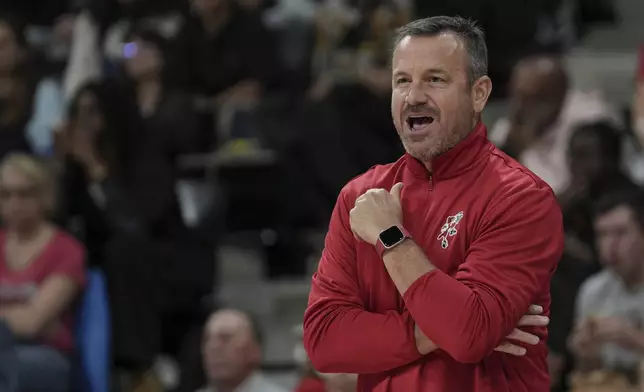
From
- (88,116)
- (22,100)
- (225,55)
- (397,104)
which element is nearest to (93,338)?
(88,116)

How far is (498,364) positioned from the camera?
84.4 inches

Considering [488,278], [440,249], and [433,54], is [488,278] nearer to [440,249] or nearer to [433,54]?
[440,249]

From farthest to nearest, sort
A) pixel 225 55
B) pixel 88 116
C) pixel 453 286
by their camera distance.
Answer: pixel 225 55 → pixel 88 116 → pixel 453 286

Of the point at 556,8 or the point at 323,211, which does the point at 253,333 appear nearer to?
the point at 323,211

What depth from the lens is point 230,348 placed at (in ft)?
15.6

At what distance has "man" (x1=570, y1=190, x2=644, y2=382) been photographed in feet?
14.5

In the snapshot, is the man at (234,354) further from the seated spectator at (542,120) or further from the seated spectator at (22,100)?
the seated spectator at (22,100)

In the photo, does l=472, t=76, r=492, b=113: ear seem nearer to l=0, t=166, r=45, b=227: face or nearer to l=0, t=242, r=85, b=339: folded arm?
l=0, t=242, r=85, b=339: folded arm

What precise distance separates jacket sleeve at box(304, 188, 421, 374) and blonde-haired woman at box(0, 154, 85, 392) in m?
2.69

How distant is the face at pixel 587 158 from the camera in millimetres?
5223

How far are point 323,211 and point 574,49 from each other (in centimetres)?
226

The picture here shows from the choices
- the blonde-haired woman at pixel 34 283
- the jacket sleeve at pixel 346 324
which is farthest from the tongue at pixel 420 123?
the blonde-haired woman at pixel 34 283

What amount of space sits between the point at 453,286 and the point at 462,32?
0.44 meters

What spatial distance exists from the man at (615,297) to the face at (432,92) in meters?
2.45
